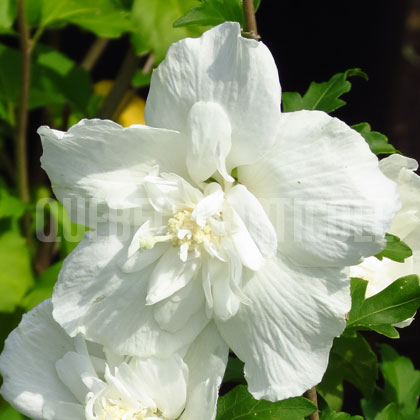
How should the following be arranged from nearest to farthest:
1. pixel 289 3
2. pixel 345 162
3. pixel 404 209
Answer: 1. pixel 345 162
2. pixel 404 209
3. pixel 289 3

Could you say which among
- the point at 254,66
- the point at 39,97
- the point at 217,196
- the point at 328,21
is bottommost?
the point at 328,21

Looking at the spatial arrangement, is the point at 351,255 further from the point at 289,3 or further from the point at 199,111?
the point at 289,3

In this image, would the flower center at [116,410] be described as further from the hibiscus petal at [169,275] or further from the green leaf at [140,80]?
the green leaf at [140,80]

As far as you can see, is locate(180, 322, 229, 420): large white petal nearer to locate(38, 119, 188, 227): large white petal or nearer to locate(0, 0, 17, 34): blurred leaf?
locate(38, 119, 188, 227): large white petal

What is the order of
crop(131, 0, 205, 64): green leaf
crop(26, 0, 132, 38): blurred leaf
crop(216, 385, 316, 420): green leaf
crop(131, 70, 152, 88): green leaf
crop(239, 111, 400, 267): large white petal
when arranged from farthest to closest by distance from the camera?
crop(131, 70, 152, 88): green leaf
crop(26, 0, 132, 38): blurred leaf
crop(131, 0, 205, 64): green leaf
crop(216, 385, 316, 420): green leaf
crop(239, 111, 400, 267): large white petal

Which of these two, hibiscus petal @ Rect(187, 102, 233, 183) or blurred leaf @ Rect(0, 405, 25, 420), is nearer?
hibiscus petal @ Rect(187, 102, 233, 183)

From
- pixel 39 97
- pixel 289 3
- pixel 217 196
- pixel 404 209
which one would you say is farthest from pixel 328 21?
pixel 217 196

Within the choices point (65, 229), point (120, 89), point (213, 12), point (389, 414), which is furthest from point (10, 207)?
point (389, 414)

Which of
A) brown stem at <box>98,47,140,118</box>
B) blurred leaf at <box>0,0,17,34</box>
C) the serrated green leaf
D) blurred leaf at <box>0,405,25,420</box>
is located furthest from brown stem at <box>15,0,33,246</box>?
the serrated green leaf
